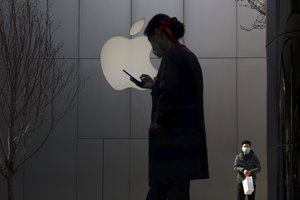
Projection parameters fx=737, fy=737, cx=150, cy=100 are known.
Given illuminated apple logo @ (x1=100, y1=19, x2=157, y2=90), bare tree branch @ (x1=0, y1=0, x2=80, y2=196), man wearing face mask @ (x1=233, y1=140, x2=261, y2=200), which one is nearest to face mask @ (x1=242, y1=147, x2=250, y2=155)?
man wearing face mask @ (x1=233, y1=140, x2=261, y2=200)

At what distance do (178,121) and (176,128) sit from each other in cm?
6

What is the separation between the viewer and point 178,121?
5.32 m

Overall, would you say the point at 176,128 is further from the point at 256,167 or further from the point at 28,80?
the point at 256,167

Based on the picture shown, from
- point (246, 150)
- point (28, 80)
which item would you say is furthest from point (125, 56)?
point (246, 150)

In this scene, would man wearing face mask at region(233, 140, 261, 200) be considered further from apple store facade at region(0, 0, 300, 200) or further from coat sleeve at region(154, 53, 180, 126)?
coat sleeve at region(154, 53, 180, 126)

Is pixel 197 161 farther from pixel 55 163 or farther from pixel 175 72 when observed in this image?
pixel 55 163

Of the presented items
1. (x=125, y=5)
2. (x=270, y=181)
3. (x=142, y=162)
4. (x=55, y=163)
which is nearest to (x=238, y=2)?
(x=125, y=5)

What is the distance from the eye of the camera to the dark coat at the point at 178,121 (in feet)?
17.4

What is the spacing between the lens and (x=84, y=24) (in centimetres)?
1627

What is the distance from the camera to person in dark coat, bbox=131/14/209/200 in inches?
209

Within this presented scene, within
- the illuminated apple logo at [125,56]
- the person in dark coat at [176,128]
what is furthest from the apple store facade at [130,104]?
the person in dark coat at [176,128]

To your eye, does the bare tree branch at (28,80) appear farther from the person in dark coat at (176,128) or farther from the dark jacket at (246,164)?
the person in dark coat at (176,128)

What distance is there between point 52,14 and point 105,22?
1.19 m

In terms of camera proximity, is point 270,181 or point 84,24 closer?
point 270,181
